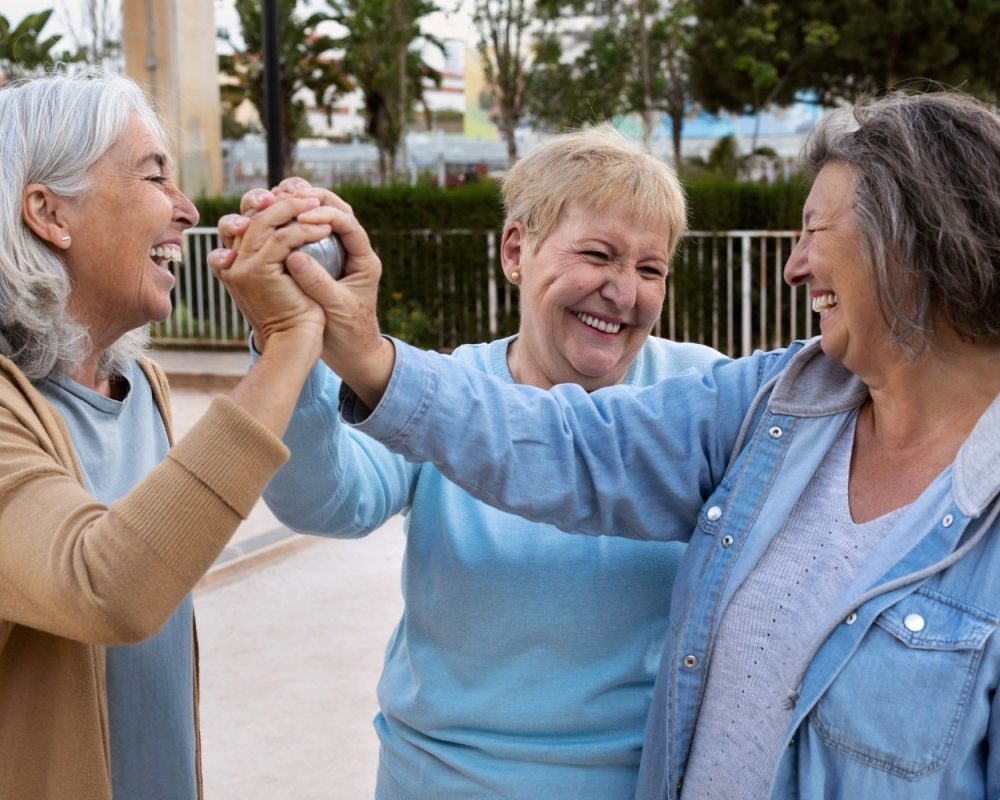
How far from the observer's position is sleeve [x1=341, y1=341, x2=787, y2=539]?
5.76 ft

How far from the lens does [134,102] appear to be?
2152mm

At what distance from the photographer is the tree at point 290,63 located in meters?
34.4

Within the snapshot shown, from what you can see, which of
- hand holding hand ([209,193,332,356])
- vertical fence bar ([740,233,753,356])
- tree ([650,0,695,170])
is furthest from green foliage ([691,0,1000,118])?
hand holding hand ([209,193,332,356])

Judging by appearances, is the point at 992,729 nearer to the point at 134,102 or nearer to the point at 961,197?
the point at 961,197

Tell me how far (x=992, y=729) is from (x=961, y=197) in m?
0.67

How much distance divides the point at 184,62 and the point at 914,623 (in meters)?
15.7

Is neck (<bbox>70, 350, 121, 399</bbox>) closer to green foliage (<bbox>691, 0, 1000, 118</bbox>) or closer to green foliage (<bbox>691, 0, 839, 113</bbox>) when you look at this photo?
green foliage (<bbox>691, 0, 1000, 118</bbox>)

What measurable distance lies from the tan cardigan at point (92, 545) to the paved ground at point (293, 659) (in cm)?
263

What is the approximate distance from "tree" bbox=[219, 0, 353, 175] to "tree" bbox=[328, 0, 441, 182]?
95 centimetres

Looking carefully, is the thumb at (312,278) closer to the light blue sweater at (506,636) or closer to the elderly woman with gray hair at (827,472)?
the elderly woman with gray hair at (827,472)

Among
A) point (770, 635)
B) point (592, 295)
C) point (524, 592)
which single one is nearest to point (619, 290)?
point (592, 295)

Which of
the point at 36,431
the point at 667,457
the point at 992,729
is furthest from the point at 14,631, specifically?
the point at 992,729

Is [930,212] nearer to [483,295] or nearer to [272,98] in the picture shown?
[272,98]

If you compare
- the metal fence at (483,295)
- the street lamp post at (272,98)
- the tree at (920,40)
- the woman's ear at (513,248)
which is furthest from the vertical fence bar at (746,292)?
the tree at (920,40)
